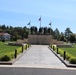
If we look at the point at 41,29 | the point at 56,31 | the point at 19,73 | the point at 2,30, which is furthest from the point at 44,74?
the point at 2,30

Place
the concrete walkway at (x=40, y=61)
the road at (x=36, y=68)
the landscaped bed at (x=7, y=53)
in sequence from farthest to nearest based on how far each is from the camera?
the landscaped bed at (x=7, y=53) → the concrete walkway at (x=40, y=61) → the road at (x=36, y=68)

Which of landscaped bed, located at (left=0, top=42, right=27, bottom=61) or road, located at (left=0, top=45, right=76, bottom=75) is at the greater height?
landscaped bed, located at (left=0, top=42, right=27, bottom=61)

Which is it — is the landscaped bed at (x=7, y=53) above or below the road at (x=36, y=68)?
above

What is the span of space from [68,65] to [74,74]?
3573 mm

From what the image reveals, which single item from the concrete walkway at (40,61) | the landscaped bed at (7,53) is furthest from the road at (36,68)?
the landscaped bed at (7,53)

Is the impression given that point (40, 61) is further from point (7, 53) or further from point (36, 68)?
point (36, 68)

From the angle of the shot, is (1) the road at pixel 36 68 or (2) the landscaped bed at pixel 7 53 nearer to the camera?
(1) the road at pixel 36 68

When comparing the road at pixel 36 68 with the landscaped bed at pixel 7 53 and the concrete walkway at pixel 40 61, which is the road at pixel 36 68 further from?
the landscaped bed at pixel 7 53

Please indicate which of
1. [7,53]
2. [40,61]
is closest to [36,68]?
[40,61]

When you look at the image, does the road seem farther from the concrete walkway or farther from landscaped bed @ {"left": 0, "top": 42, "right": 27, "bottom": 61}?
landscaped bed @ {"left": 0, "top": 42, "right": 27, "bottom": 61}

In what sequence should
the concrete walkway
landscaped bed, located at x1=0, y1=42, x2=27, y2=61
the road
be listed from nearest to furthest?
the road → the concrete walkway → landscaped bed, located at x1=0, y1=42, x2=27, y2=61

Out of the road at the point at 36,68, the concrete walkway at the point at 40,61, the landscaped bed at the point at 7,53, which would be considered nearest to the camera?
the road at the point at 36,68

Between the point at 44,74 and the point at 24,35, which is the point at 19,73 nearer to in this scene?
the point at 44,74

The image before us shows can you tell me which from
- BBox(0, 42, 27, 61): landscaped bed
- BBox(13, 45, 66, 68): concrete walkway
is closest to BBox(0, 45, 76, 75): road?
BBox(13, 45, 66, 68): concrete walkway
